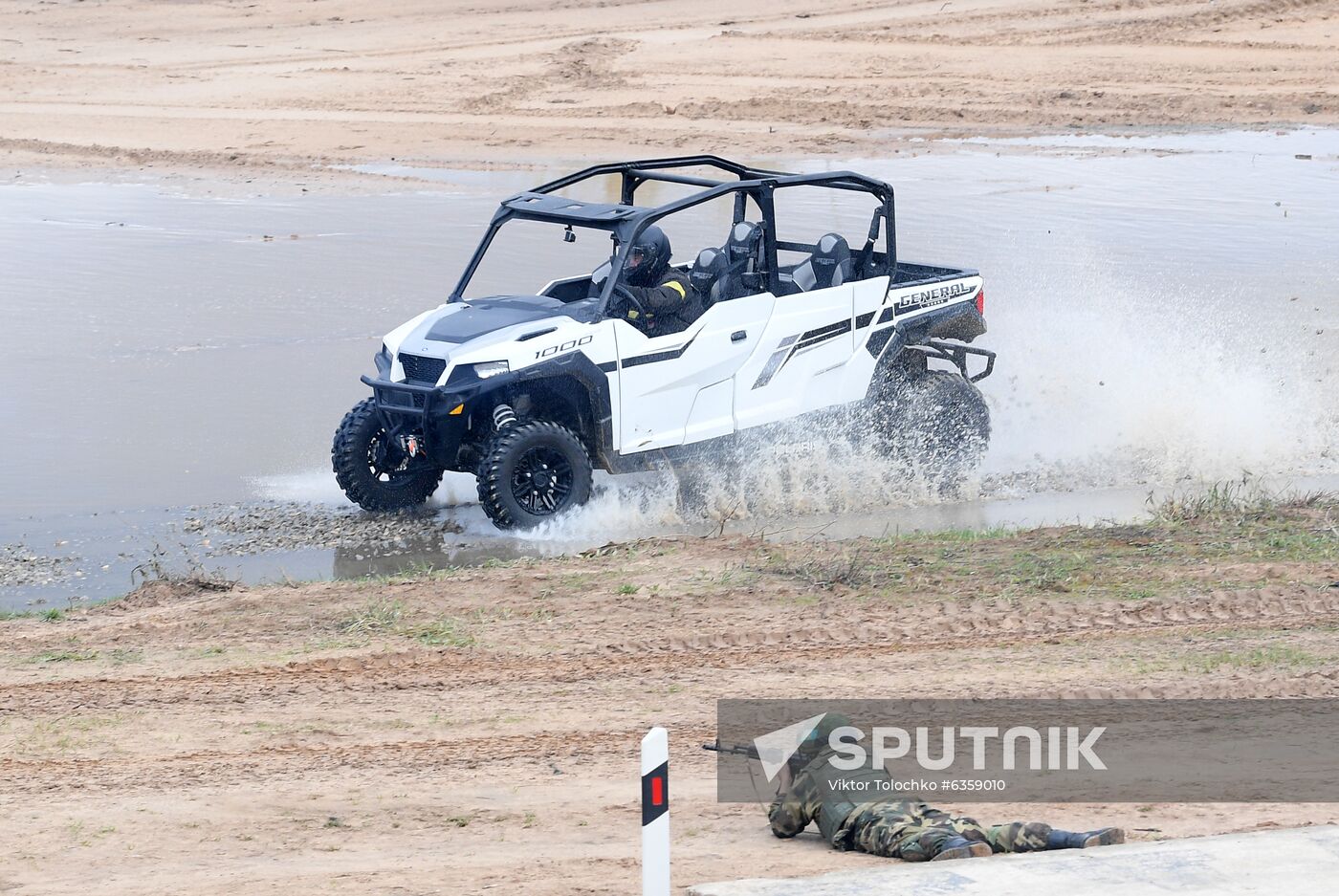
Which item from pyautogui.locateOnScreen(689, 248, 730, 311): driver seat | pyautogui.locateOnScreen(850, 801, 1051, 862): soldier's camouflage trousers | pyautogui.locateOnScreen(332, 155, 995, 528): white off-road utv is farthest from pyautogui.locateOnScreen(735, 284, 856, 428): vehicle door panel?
pyautogui.locateOnScreen(850, 801, 1051, 862): soldier's camouflage trousers

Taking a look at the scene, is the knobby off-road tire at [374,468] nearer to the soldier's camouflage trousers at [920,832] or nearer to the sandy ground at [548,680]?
the sandy ground at [548,680]

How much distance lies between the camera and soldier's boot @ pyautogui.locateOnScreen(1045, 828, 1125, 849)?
527 cm

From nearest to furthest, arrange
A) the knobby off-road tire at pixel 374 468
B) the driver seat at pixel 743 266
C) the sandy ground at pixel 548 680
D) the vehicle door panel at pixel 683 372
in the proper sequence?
the sandy ground at pixel 548 680, the vehicle door panel at pixel 683 372, the knobby off-road tire at pixel 374 468, the driver seat at pixel 743 266

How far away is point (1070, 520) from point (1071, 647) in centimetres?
337

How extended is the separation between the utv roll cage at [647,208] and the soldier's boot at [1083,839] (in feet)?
18.9

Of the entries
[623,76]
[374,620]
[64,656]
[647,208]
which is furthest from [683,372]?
[623,76]

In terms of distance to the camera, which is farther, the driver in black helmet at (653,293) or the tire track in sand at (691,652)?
the driver in black helmet at (653,293)

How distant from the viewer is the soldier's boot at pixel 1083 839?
527 centimetres

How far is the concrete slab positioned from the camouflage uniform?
0.11 meters

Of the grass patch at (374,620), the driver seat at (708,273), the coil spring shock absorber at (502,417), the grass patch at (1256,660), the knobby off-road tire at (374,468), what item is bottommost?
the grass patch at (1256,660)

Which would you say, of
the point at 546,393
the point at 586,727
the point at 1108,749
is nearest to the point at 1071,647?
the point at 1108,749

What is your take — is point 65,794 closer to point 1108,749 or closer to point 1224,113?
point 1108,749
